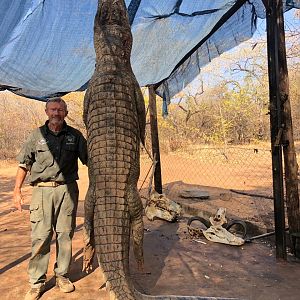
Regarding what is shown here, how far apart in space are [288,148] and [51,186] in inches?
111

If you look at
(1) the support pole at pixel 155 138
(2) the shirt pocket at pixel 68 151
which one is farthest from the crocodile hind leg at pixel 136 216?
(1) the support pole at pixel 155 138

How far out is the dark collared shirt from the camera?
11.3 feet

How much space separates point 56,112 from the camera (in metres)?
3.43

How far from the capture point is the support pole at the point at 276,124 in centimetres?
437

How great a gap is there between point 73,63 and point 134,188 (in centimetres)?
307

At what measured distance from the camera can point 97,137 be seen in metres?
2.73

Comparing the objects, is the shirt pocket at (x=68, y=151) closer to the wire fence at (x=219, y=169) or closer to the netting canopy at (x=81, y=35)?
the netting canopy at (x=81, y=35)

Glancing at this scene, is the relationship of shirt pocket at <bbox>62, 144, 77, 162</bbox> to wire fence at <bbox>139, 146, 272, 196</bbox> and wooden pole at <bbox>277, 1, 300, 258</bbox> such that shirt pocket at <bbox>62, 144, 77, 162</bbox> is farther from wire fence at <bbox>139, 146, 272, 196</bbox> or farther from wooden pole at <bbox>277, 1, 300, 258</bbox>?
wire fence at <bbox>139, 146, 272, 196</bbox>

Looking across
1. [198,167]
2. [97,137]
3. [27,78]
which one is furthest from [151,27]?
[198,167]

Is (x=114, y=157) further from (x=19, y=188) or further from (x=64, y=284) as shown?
(x=64, y=284)

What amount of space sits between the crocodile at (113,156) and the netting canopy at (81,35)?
1.81m

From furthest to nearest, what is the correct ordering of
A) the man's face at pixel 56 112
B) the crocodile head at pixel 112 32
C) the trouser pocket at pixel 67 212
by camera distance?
the trouser pocket at pixel 67 212 < the man's face at pixel 56 112 < the crocodile head at pixel 112 32

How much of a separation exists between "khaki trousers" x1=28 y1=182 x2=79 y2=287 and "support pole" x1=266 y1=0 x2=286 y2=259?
239cm

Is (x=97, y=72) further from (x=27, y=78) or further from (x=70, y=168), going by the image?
(x=27, y=78)
